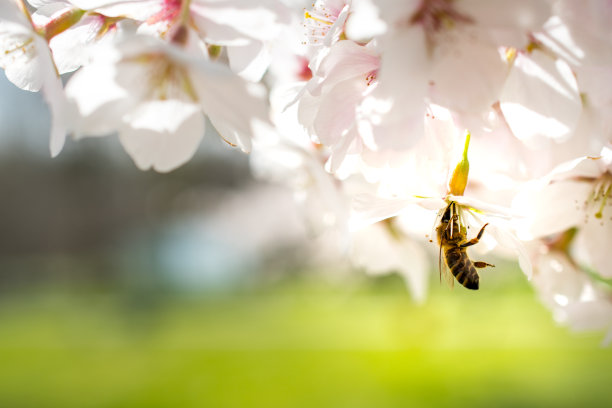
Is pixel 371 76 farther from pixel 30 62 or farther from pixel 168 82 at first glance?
pixel 30 62

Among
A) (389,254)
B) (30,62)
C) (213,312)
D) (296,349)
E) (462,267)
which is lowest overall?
(213,312)

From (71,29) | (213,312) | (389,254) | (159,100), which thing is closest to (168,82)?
(159,100)

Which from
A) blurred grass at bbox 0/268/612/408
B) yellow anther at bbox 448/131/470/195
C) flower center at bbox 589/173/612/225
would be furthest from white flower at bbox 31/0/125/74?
blurred grass at bbox 0/268/612/408

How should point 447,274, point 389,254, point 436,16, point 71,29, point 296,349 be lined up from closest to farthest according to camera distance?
point 436,16, point 71,29, point 447,274, point 389,254, point 296,349

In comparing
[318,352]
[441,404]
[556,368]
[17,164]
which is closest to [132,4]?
[441,404]

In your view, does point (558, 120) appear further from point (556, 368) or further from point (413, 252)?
point (556, 368)

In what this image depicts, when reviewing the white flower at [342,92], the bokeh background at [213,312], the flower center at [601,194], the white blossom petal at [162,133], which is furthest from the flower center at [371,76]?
the bokeh background at [213,312]

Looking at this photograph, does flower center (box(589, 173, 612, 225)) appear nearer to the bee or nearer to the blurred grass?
the bee
